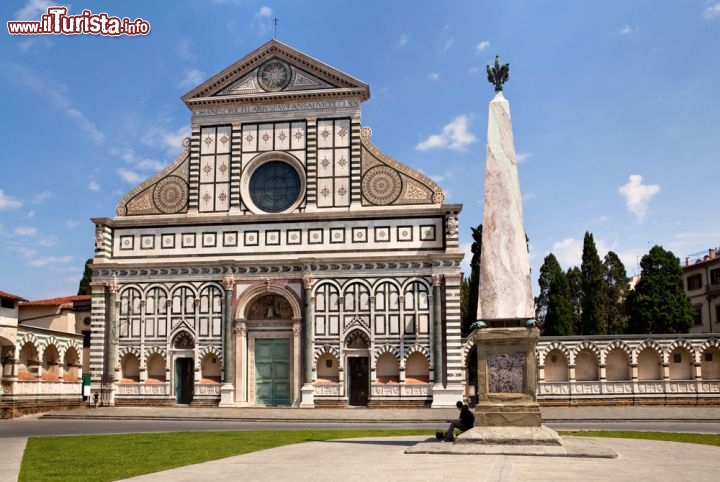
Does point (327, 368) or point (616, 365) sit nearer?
point (327, 368)

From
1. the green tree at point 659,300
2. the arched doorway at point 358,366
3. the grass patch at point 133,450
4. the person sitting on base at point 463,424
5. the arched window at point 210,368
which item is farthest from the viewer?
the green tree at point 659,300

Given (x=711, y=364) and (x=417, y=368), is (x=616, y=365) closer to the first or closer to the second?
(x=711, y=364)

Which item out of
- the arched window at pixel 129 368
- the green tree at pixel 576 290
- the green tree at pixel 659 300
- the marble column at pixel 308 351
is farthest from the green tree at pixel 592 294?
the arched window at pixel 129 368

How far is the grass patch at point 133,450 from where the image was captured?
1420cm

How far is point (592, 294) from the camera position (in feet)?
171

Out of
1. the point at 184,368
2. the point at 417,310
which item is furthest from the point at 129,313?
the point at 417,310

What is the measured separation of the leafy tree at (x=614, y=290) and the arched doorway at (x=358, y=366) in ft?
80.0

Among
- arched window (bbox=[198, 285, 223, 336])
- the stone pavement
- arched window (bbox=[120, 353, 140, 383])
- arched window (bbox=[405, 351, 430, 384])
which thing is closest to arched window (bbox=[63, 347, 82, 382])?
arched window (bbox=[120, 353, 140, 383])

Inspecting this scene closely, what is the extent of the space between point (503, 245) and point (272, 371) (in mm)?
24714

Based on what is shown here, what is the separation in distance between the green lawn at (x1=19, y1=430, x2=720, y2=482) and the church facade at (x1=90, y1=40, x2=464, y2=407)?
49.4 feet

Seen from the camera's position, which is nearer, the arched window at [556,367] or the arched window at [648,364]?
the arched window at [648,364]

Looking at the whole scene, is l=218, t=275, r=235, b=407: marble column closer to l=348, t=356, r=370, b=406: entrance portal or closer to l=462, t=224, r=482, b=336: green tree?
l=348, t=356, r=370, b=406: entrance portal

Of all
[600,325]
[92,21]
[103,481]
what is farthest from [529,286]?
[600,325]

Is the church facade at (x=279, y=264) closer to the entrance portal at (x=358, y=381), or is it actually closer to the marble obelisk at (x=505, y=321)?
the entrance portal at (x=358, y=381)
